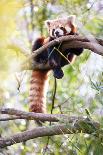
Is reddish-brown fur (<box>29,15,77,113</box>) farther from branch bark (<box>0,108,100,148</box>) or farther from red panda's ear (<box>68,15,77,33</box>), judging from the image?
branch bark (<box>0,108,100,148</box>)

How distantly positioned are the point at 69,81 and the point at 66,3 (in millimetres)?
913

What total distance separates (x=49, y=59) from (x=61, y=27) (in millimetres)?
706

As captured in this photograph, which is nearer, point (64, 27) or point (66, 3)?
point (66, 3)

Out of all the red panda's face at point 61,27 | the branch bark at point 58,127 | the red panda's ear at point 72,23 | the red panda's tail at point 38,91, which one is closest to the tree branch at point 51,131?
the branch bark at point 58,127

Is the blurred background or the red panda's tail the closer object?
the blurred background

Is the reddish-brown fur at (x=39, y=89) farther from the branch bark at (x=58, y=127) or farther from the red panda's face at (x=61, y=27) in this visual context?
the branch bark at (x=58, y=127)

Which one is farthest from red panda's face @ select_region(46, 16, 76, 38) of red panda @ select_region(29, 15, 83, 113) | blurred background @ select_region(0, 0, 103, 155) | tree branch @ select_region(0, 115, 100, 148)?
tree branch @ select_region(0, 115, 100, 148)

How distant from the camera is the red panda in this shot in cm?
390

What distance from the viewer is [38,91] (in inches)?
160

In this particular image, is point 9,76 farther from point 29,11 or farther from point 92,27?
point 29,11

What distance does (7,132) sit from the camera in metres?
4.58

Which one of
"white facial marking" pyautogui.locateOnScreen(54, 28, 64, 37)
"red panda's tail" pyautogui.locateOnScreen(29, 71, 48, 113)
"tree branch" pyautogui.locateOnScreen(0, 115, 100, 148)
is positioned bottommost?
"red panda's tail" pyautogui.locateOnScreen(29, 71, 48, 113)

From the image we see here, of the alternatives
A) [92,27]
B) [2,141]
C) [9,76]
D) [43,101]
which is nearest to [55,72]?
[43,101]

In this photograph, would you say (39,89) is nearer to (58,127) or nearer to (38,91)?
(38,91)
